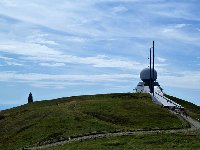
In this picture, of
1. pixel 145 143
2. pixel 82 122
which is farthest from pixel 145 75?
pixel 145 143

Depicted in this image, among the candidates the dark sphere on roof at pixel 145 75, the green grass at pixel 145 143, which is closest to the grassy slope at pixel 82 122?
the green grass at pixel 145 143

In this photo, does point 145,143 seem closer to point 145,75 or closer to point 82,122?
point 82,122

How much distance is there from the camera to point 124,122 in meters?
69.4

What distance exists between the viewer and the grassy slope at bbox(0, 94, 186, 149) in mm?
61500

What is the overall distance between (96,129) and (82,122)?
586 centimetres

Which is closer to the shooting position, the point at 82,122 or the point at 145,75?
the point at 82,122

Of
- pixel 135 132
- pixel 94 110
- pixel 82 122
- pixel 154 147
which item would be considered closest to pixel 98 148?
pixel 154 147

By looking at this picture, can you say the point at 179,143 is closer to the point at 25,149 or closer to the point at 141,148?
the point at 141,148

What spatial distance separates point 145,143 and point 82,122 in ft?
69.4

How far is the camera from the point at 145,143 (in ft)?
156

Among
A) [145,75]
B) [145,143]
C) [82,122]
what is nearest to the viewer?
[145,143]

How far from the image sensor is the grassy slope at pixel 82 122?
202 ft

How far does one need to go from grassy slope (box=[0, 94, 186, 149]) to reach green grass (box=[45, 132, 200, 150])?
8938mm

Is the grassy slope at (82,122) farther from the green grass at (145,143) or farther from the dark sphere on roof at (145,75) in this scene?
the dark sphere on roof at (145,75)
